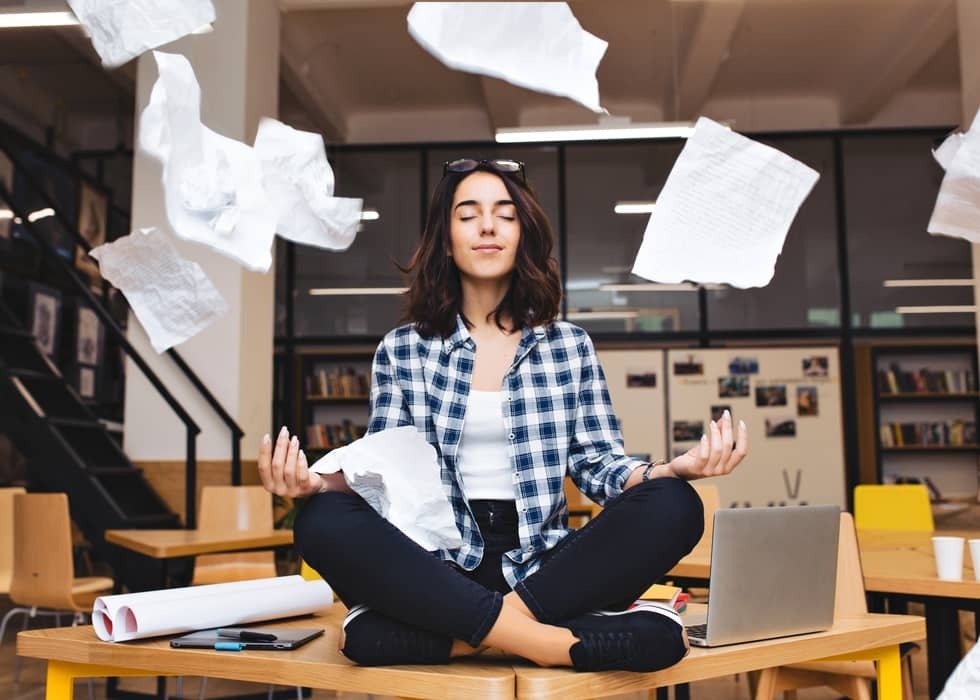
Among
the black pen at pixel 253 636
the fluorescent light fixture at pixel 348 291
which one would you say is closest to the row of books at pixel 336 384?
the fluorescent light fixture at pixel 348 291

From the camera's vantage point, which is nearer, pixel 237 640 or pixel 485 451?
pixel 237 640

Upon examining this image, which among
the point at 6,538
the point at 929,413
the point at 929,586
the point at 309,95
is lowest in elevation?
the point at 6,538

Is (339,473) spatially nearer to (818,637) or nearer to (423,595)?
(423,595)

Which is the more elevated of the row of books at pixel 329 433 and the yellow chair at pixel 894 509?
the row of books at pixel 329 433

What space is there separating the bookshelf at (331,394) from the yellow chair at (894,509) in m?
4.88

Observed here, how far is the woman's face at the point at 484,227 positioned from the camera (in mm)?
1730

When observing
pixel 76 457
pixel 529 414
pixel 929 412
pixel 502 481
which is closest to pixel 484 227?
pixel 529 414

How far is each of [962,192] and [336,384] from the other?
740 centimetres

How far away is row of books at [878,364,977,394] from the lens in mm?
7969

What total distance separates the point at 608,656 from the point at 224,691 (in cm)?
323

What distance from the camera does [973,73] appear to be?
5586 mm

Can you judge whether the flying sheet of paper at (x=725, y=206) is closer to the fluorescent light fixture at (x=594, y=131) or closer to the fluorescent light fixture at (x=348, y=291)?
the fluorescent light fixture at (x=594, y=131)

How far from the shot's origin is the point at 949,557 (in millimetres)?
2131

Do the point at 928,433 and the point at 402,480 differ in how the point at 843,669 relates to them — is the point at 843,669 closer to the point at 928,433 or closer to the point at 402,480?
the point at 402,480
